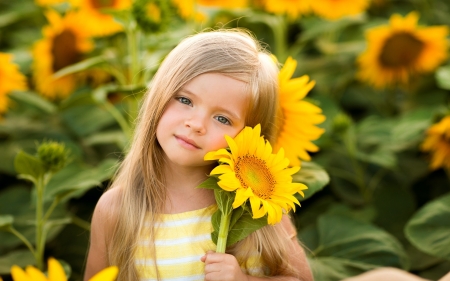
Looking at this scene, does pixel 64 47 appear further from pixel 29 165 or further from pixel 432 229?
pixel 432 229

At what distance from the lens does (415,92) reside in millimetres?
1645

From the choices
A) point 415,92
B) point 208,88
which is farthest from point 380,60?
point 208,88

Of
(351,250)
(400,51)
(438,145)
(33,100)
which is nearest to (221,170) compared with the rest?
(351,250)

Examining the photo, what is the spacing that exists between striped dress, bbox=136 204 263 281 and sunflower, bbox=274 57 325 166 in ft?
0.64

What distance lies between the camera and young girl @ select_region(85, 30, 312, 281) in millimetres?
851

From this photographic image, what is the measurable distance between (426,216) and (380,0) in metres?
0.99

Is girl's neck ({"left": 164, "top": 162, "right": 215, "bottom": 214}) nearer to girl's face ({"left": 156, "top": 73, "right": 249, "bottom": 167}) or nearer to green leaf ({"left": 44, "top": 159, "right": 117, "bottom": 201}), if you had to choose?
girl's face ({"left": 156, "top": 73, "right": 249, "bottom": 167})

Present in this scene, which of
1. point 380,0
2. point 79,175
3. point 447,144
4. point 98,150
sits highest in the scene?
point 380,0

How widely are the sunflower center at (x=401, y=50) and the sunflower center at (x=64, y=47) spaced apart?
74 cm

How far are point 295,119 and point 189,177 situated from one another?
22 centimetres

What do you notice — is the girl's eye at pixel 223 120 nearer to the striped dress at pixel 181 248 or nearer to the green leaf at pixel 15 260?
the striped dress at pixel 181 248

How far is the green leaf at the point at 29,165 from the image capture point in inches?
39.3

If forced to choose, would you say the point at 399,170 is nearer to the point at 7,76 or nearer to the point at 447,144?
the point at 447,144

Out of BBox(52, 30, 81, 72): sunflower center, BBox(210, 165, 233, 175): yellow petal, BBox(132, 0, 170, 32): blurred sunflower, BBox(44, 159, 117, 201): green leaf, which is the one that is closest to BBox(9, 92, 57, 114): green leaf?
BBox(52, 30, 81, 72): sunflower center
